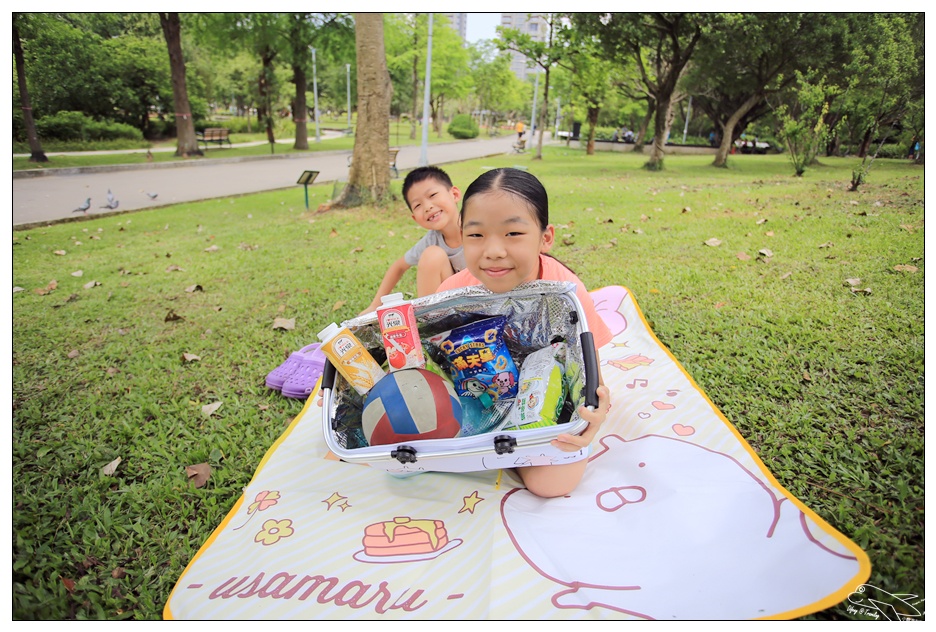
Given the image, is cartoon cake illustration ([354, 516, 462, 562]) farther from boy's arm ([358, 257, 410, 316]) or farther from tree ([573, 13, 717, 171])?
tree ([573, 13, 717, 171])

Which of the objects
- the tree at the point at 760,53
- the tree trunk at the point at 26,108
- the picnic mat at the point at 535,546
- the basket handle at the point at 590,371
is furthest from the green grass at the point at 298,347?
the tree at the point at 760,53

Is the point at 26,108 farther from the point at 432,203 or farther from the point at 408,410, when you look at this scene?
the point at 408,410

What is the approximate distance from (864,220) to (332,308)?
15.1 ft

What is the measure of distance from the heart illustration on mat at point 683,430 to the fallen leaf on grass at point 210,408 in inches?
90.3

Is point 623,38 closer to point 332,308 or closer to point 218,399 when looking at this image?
point 332,308

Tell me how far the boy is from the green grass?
97 centimetres

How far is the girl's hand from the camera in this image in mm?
1647

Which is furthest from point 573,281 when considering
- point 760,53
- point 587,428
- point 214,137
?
point 214,137

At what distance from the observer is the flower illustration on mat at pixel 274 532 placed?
1.82 metres

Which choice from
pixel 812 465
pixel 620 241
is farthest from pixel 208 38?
pixel 812 465

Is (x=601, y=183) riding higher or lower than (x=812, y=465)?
higher

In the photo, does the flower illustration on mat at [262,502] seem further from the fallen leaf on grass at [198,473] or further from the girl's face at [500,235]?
the girl's face at [500,235]

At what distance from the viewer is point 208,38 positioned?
17.6 m

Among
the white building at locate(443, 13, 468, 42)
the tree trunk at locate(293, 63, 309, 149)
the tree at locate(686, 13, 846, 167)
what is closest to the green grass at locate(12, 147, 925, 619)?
the tree at locate(686, 13, 846, 167)
